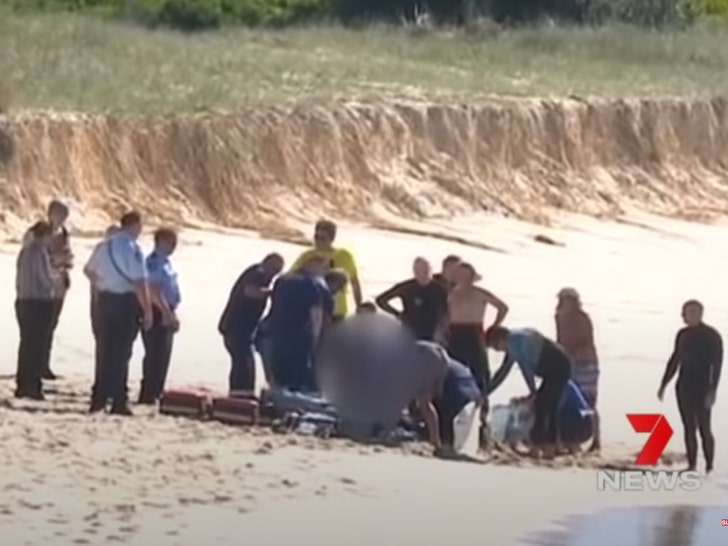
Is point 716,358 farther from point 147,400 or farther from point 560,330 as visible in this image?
point 147,400

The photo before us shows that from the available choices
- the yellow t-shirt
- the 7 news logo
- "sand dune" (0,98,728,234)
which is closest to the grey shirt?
the yellow t-shirt

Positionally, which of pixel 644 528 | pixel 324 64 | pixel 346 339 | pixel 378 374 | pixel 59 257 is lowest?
pixel 644 528

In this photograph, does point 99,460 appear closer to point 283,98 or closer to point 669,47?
point 283,98

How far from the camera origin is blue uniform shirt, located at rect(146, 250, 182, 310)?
39.6ft

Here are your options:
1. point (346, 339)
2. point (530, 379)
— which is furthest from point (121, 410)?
point (530, 379)

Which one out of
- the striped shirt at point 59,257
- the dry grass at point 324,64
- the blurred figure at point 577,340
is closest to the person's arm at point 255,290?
the striped shirt at point 59,257

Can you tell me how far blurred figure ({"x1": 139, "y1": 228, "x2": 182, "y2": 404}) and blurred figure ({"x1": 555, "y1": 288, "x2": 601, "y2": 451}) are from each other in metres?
2.15

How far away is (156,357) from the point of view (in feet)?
40.3

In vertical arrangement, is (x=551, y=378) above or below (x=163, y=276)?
below

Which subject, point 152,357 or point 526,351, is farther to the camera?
point 152,357

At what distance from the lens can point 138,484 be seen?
9.91 metres

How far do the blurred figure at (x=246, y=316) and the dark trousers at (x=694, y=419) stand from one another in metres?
2.32

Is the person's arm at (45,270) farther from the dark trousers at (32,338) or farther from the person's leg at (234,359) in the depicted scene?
the person's leg at (234,359)

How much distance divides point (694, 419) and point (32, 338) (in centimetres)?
375
